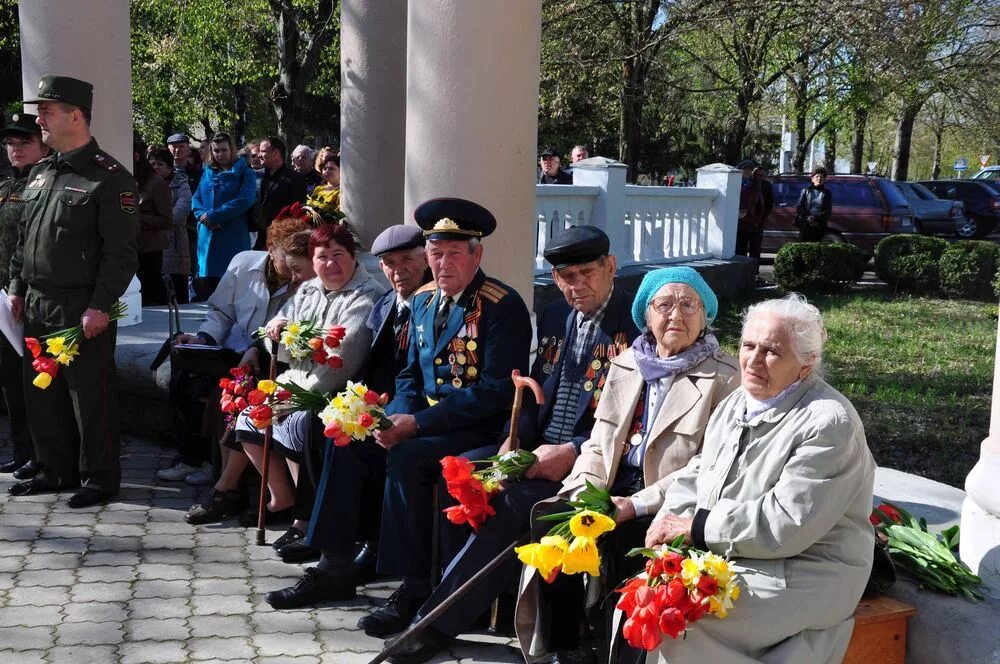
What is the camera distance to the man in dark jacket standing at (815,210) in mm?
19250

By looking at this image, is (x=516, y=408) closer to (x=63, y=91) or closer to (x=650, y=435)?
(x=650, y=435)

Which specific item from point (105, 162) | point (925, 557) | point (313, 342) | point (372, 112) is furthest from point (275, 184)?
point (925, 557)

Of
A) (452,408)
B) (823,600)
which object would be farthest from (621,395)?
(823,600)

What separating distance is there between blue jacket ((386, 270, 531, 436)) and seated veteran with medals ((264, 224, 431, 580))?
0.21m

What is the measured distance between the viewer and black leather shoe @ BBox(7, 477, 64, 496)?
6.36 metres

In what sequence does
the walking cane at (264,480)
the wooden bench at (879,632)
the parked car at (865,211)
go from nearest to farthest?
the wooden bench at (879,632) → the walking cane at (264,480) → the parked car at (865,211)

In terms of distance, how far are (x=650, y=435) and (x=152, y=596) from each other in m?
2.31

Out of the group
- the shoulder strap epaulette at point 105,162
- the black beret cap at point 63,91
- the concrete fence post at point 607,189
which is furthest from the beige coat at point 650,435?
the concrete fence post at point 607,189

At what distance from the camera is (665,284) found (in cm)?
423

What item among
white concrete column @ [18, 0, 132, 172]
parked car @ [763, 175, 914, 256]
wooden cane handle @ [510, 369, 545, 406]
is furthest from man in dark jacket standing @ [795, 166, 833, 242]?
wooden cane handle @ [510, 369, 545, 406]

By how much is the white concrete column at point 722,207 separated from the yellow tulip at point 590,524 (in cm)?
1323

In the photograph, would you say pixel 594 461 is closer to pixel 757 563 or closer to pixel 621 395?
pixel 621 395

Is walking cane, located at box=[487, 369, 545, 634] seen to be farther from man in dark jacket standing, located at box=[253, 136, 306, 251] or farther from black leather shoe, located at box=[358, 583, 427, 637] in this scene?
man in dark jacket standing, located at box=[253, 136, 306, 251]

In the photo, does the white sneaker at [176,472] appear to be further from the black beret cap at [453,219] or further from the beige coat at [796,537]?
the beige coat at [796,537]
